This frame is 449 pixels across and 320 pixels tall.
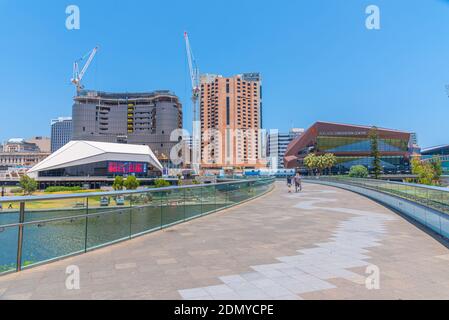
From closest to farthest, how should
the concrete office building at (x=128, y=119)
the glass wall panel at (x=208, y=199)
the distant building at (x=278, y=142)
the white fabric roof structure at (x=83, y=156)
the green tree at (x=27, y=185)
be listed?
1. the glass wall panel at (x=208, y=199)
2. the green tree at (x=27, y=185)
3. the white fabric roof structure at (x=83, y=156)
4. the concrete office building at (x=128, y=119)
5. the distant building at (x=278, y=142)

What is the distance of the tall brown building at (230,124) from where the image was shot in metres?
152

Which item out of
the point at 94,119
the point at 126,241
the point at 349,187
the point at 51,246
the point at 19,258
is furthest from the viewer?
the point at 94,119

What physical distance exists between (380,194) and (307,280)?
14.7 m

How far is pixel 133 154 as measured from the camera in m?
98.1

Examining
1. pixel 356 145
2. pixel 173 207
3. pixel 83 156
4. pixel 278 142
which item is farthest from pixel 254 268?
pixel 278 142

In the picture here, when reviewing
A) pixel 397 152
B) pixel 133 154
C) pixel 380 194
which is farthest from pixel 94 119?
pixel 380 194

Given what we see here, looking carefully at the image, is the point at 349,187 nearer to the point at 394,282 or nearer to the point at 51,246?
the point at 394,282

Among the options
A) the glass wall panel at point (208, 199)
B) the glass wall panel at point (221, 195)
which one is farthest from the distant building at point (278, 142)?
A: the glass wall panel at point (208, 199)

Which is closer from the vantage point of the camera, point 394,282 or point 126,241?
point 394,282

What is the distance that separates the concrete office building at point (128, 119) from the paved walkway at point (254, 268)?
5427 inches

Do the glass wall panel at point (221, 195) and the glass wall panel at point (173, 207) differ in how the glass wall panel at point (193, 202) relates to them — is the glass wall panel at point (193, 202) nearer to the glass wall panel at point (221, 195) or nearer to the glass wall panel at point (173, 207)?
the glass wall panel at point (173, 207)

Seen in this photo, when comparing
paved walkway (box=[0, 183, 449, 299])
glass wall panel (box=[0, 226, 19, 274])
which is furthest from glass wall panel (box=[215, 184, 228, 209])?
glass wall panel (box=[0, 226, 19, 274])

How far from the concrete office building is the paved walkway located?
138m
